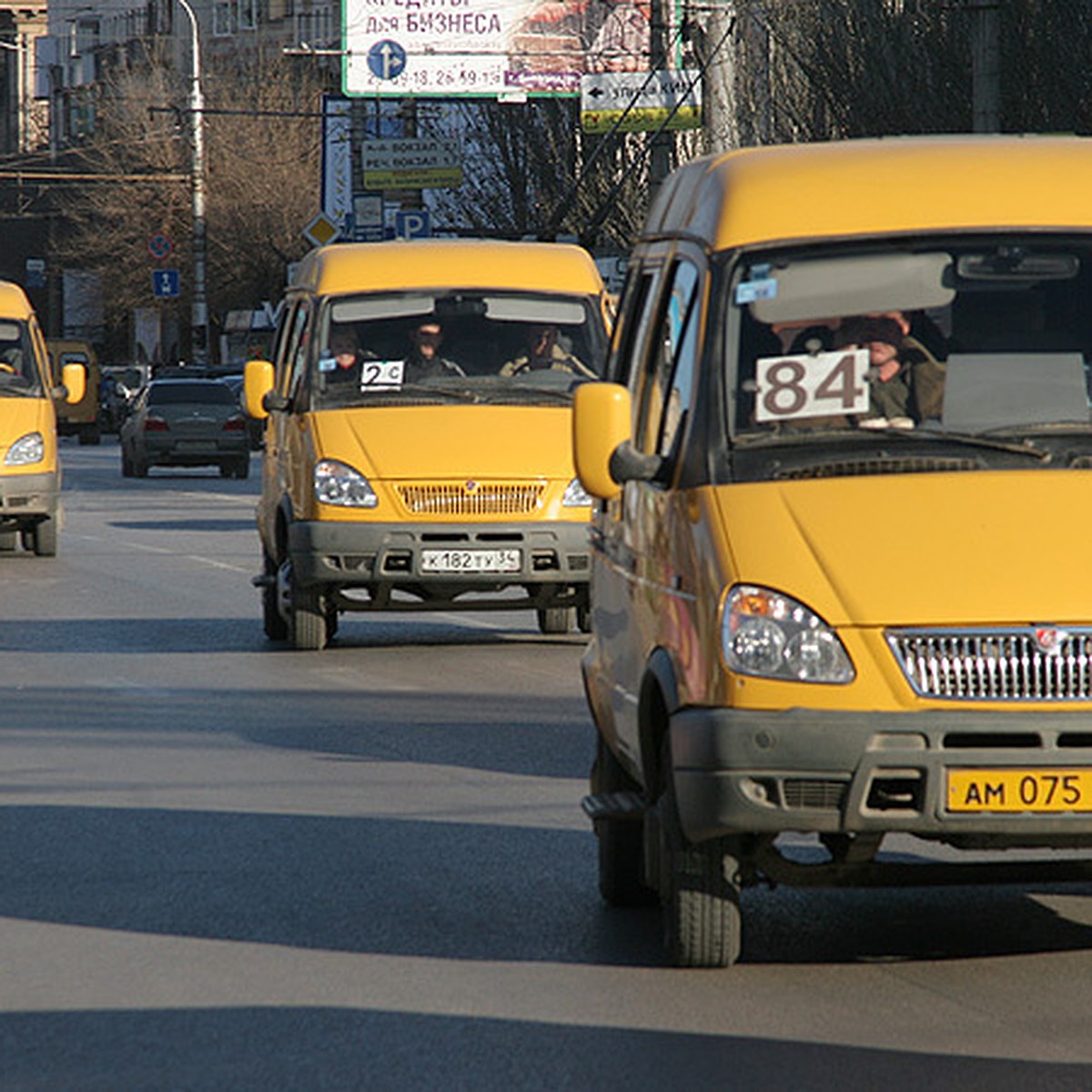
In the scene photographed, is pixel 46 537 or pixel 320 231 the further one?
pixel 320 231

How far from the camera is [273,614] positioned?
17.5m

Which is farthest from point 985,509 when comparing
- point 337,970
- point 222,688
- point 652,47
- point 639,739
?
point 652,47

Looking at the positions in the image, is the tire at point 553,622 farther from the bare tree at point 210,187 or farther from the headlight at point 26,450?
the bare tree at point 210,187

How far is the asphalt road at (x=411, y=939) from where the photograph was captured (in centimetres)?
645

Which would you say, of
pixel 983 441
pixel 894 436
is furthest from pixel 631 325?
pixel 983 441

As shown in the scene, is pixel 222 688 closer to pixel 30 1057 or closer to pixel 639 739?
pixel 639 739

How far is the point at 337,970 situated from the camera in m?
7.51

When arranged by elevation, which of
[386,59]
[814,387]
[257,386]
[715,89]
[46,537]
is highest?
[386,59]

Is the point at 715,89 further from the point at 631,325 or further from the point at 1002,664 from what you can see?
the point at 1002,664

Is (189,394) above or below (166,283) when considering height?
below

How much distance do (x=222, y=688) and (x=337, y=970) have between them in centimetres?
738

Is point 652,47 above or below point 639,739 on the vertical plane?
above

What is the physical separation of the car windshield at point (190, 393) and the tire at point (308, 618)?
30.6m

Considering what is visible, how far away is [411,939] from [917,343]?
1.97 m
